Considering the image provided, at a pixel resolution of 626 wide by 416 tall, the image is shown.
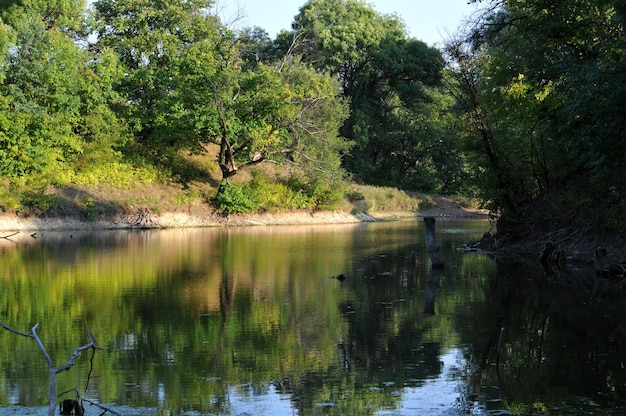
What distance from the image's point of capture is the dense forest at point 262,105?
2484 centimetres

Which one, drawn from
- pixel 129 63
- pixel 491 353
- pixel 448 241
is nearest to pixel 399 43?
pixel 129 63

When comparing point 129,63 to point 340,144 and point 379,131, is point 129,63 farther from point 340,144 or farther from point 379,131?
point 379,131

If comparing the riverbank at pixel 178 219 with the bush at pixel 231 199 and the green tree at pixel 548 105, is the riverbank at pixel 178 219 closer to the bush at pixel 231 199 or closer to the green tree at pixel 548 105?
the bush at pixel 231 199

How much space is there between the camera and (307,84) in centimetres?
4900

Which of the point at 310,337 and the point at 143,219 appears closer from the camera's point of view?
the point at 310,337

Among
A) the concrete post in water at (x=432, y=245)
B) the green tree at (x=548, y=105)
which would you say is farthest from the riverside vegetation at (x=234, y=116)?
the concrete post in water at (x=432, y=245)

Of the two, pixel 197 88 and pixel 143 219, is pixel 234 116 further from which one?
pixel 143 219

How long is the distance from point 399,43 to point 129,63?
80.5ft

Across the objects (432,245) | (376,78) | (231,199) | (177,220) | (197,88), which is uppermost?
(376,78)

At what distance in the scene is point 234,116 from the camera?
4534 cm

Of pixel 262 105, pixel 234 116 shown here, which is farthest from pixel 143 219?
pixel 262 105

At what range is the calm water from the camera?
29.2 ft

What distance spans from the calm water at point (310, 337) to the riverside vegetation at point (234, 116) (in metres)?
4.56

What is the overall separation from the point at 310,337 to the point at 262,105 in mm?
34216
